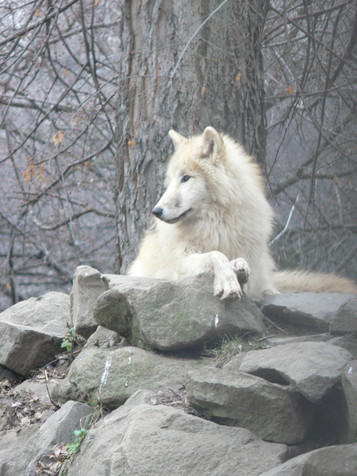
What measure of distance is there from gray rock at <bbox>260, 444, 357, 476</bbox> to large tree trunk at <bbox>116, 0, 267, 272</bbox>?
4.21 meters

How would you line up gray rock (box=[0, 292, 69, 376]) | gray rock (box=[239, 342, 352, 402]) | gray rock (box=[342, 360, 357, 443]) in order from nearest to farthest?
gray rock (box=[342, 360, 357, 443]) → gray rock (box=[239, 342, 352, 402]) → gray rock (box=[0, 292, 69, 376])

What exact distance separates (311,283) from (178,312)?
219 cm

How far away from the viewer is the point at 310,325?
5.11 m

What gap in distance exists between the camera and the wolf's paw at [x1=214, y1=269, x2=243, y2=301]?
4867 mm

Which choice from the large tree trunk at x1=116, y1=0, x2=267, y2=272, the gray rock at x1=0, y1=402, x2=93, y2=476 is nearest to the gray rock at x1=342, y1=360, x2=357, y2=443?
the gray rock at x1=0, y1=402, x2=93, y2=476

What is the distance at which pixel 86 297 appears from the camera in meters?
5.87

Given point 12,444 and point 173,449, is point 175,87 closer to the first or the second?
point 12,444

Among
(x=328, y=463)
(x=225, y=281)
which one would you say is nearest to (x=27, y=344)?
(x=225, y=281)

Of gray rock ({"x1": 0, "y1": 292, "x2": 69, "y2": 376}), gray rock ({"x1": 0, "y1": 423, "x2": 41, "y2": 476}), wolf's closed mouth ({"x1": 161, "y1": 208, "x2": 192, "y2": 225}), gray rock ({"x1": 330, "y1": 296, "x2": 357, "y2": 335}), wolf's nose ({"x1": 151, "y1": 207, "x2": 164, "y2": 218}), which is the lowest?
gray rock ({"x1": 0, "y1": 423, "x2": 41, "y2": 476})

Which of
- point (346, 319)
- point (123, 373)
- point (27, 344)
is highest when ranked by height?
point (346, 319)

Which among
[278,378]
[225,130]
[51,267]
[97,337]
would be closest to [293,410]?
[278,378]

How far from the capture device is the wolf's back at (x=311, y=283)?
254 inches

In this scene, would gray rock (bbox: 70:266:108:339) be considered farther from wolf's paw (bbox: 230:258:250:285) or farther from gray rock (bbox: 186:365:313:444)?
gray rock (bbox: 186:365:313:444)

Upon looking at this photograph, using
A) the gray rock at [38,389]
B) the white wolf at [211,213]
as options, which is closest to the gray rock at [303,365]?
the white wolf at [211,213]
